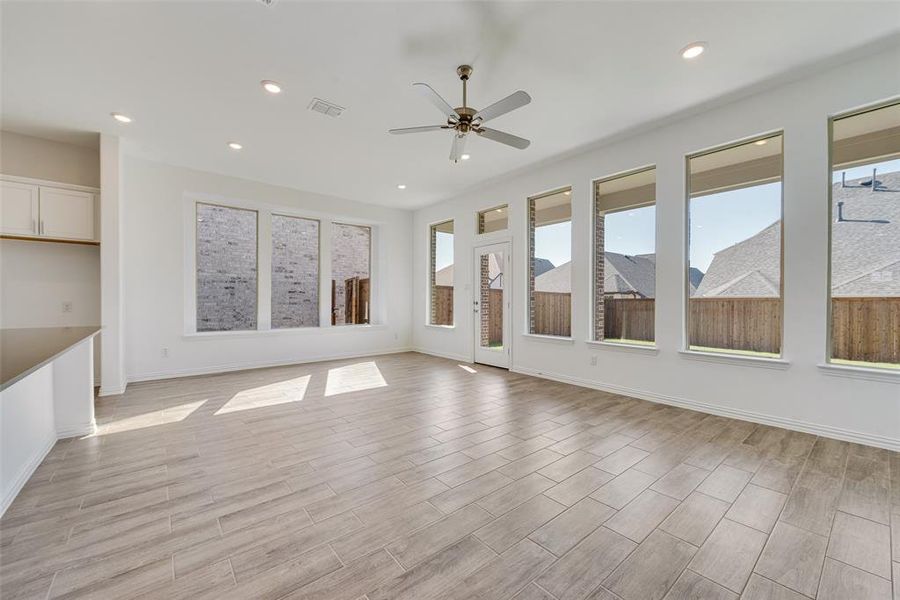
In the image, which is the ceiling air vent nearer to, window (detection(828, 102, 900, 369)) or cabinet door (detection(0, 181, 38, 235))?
cabinet door (detection(0, 181, 38, 235))

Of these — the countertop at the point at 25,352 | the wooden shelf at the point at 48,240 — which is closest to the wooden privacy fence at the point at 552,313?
the countertop at the point at 25,352

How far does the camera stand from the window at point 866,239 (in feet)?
9.49

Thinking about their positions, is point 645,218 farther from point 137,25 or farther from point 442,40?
point 137,25

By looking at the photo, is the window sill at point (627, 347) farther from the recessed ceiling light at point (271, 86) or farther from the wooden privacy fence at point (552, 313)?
the recessed ceiling light at point (271, 86)

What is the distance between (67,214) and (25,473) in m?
3.34

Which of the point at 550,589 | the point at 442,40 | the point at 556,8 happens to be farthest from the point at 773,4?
the point at 550,589

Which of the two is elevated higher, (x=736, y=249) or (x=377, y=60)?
(x=377, y=60)

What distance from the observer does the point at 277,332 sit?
19.8 feet

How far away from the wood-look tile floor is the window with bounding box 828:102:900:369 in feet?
2.79

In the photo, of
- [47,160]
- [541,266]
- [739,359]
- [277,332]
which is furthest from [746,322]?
[47,160]

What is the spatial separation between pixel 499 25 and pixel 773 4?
5.71 feet

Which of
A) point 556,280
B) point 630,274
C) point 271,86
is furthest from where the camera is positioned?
point 556,280

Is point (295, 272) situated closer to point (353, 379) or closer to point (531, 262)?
point (353, 379)

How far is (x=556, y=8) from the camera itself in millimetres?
2336
